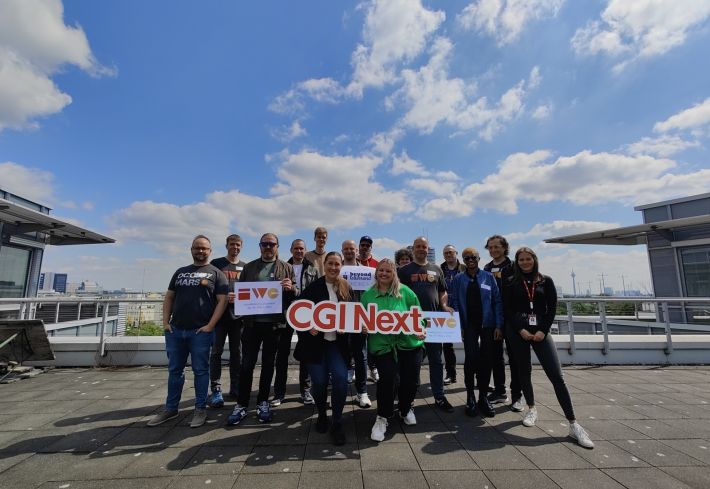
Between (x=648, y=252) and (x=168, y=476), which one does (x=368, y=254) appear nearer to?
(x=168, y=476)

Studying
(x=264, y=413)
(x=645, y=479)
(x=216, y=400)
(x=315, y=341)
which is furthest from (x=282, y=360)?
(x=645, y=479)

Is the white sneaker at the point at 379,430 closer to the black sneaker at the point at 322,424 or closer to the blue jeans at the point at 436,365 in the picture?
the black sneaker at the point at 322,424

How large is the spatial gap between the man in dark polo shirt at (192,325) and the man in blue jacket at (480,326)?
2.84m

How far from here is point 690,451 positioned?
292 cm

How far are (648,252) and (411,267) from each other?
17765 mm

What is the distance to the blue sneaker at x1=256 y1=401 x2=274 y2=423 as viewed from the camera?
3.49 meters

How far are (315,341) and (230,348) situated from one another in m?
1.63

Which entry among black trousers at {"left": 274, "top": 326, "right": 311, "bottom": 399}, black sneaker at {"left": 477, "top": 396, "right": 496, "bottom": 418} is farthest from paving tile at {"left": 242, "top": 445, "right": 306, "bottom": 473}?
black sneaker at {"left": 477, "top": 396, "right": 496, "bottom": 418}

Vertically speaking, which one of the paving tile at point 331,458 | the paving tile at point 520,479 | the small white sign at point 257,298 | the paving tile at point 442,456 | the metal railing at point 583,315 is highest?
the small white sign at point 257,298

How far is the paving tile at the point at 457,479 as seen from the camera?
7.78 ft

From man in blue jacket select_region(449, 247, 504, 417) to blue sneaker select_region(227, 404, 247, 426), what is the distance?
252 centimetres

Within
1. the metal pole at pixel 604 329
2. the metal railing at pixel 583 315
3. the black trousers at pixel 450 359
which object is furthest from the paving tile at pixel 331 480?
the metal pole at pixel 604 329

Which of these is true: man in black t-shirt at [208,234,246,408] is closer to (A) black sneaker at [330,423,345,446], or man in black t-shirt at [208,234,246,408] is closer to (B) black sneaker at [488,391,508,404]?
(A) black sneaker at [330,423,345,446]

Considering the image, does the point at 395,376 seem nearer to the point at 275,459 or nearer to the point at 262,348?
the point at 275,459
